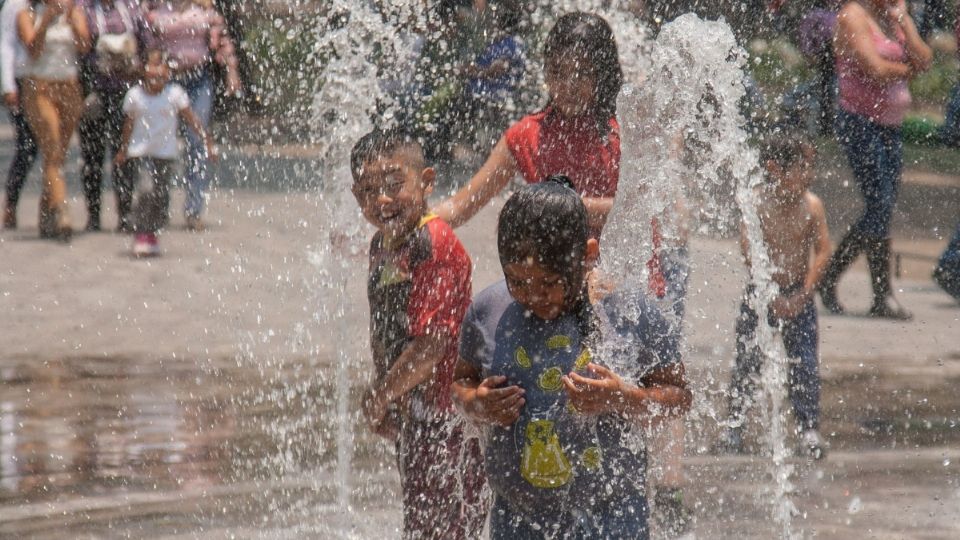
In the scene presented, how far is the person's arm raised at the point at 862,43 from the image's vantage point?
24.6ft

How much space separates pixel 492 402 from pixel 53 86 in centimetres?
767

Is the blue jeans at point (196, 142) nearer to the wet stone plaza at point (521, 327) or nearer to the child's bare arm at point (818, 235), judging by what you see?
the wet stone plaza at point (521, 327)

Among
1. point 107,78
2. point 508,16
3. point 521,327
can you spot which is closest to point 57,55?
point 107,78

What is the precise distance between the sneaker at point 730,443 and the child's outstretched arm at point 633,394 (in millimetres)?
2685

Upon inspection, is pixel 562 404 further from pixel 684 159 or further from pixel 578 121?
pixel 684 159

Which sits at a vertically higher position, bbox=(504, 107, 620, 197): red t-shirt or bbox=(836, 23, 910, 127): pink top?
bbox=(836, 23, 910, 127): pink top

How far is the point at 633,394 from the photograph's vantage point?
9.39 ft

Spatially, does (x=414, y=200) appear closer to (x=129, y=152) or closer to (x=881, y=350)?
(x=881, y=350)

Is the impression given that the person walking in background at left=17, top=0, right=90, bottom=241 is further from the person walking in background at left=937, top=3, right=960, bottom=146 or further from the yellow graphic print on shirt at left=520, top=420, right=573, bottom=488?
the yellow graphic print on shirt at left=520, top=420, right=573, bottom=488

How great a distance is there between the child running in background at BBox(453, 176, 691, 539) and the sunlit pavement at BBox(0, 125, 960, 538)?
1730 millimetres

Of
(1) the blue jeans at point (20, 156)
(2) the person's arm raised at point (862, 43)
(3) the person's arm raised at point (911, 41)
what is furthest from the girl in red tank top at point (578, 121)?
(1) the blue jeans at point (20, 156)

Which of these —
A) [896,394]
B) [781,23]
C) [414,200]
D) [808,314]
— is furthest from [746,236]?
[781,23]

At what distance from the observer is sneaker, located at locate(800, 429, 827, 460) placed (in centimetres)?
545

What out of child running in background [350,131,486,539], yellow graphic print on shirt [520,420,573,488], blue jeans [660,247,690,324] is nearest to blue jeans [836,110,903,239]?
blue jeans [660,247,690,324]
